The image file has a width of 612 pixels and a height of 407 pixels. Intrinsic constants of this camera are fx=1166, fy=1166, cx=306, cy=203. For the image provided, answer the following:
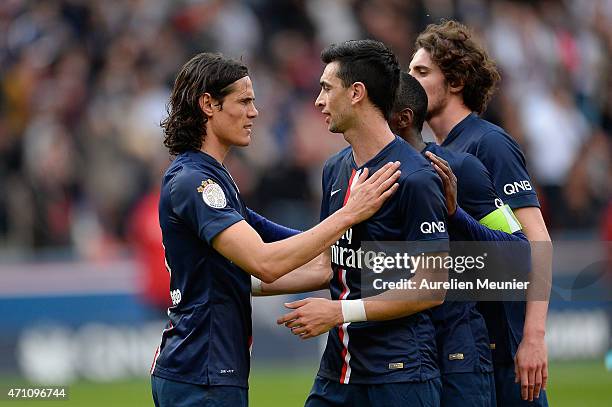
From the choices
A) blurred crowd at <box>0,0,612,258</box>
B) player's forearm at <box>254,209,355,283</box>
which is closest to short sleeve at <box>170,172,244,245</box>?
player's forearm at <box>254,209,355,283</box>

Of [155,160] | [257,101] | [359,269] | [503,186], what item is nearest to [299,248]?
[359,269]

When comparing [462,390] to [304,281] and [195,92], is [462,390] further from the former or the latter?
[195,92]

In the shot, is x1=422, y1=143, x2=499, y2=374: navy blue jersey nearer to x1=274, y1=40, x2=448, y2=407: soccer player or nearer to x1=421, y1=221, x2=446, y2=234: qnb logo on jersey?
x1=274, y1=40, x2=448, y2=407: soccer player

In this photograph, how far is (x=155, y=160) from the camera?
46.5ft

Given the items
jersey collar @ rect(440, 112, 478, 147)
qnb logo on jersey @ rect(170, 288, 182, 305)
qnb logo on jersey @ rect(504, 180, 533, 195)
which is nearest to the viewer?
qnb logo on jersey @ rect(170, 288, 182, 305)

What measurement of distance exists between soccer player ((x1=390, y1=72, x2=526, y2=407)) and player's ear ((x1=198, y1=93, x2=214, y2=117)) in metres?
0.97

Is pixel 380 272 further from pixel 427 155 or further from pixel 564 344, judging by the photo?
pixel 564 344

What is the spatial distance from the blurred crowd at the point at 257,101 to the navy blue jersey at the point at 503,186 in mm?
7997

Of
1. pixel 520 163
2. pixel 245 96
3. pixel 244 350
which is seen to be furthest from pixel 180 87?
pixel 520 163

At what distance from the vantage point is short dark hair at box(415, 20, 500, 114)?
6.48 m

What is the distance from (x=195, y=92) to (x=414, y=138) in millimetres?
1176

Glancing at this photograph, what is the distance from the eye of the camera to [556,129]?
52.0 ft

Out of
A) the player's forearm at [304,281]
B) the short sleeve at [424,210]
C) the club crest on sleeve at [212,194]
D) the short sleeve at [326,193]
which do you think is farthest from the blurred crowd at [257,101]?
the short sleeve at [424,210]

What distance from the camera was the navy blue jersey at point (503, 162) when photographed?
6188 mm
